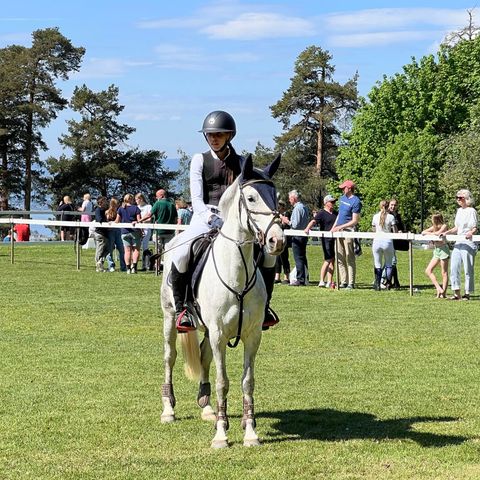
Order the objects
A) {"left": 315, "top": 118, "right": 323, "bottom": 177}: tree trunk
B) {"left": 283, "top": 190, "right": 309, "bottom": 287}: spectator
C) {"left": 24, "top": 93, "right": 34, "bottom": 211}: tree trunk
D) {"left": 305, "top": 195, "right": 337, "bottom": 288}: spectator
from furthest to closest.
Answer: {"left": 315, "top": 118, "right": 323, "bottom": 177}: tree trunk < {"left": 24, "top": 93, "right": 34, "bottom": 211}: tree trunk < {"left": 283, "top": 190, "right": 309, "bottom": 287}: spectator < {"left": 305, "top": 195, "right": 337, "bottom": 288}: spectator

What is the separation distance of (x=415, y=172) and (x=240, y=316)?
232ft

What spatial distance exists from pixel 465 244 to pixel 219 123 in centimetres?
1251

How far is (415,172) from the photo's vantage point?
256 ft

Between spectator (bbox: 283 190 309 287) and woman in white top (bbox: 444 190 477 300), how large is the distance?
4361mm

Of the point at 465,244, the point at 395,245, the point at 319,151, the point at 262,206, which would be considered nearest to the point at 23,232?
the point at 395,245

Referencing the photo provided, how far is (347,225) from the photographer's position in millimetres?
23328

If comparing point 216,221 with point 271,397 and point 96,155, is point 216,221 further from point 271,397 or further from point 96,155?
point 96,155

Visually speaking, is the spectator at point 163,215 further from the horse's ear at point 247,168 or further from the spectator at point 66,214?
the horse's ear at point 247,168

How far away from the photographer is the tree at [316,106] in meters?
84.3

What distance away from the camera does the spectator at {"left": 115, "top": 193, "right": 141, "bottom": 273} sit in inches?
1096

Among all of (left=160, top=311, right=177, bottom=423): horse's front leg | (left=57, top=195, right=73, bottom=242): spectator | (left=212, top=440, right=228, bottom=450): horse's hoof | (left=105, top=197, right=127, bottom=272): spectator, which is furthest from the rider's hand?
(left=57, top=195, right=73, bottom=242): spectator

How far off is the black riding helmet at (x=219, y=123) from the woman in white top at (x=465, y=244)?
12134mm

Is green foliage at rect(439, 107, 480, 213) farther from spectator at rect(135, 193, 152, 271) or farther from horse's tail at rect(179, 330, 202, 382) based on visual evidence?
horse's tail at rect(179, 330, 202, 382)

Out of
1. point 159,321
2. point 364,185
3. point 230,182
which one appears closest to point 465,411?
point 230,182
